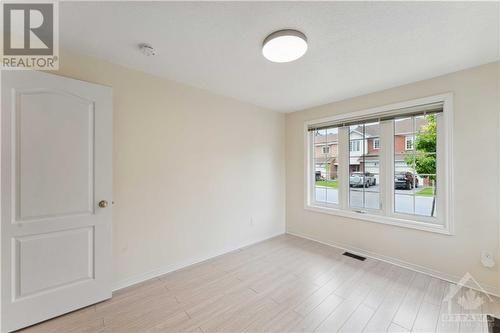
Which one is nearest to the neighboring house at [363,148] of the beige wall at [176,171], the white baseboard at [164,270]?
the beige wall at [176,171]

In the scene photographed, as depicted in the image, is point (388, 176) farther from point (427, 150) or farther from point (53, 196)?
point (53, 196)

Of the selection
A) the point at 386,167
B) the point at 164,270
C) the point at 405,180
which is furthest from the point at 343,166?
the point at 164,270

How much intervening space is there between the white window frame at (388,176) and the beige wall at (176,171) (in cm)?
91

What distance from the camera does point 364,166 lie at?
324cm

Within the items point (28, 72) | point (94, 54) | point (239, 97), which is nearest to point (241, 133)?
point (239, 97)

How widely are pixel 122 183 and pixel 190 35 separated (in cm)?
164

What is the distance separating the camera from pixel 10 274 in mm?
1662

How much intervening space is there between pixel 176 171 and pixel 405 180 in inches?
121

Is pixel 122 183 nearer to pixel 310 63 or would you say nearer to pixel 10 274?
pixel 10 274

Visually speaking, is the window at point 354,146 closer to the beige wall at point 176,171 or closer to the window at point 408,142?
the window at point 408,142

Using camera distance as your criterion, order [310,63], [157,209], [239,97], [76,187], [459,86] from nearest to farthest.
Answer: [76,187] < [310,63] < [459,86] < [157,209] < [239,97]

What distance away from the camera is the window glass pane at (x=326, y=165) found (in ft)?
11.9

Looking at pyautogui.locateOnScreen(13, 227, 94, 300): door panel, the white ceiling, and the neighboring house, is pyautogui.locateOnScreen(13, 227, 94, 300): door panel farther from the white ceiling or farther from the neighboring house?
the neighboring house

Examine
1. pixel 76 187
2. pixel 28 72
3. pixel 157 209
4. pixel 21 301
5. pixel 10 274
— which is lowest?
pixel 21 301
